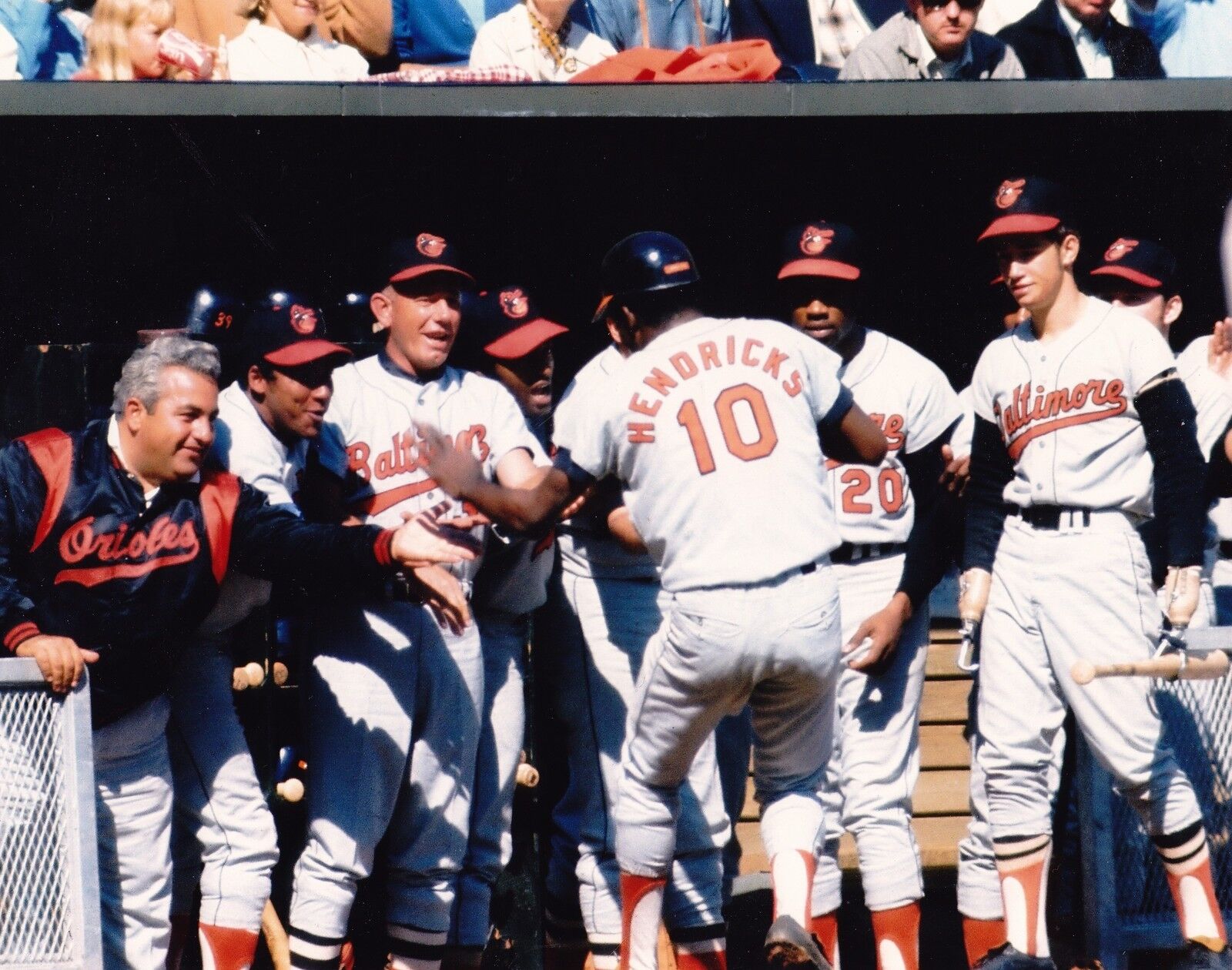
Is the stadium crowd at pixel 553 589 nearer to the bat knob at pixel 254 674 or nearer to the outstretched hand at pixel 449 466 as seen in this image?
the outstretched hand at pixel 449 466

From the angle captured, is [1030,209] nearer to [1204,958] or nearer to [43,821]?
[1204,958]

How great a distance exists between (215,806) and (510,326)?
5.42 ft

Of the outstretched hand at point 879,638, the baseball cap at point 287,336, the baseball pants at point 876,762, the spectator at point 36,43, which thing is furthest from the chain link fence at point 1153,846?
the spectator at point 36,43

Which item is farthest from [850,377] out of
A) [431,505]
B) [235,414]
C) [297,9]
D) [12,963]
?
[12,963]

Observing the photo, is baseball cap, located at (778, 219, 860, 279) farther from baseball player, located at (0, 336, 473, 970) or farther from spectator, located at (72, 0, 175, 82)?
spectator, located at (72, 0, 175, 82)

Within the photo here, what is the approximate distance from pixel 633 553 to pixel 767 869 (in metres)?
1.54

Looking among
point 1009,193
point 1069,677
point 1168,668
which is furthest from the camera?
point 1009,193

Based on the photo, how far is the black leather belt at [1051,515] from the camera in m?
4.54

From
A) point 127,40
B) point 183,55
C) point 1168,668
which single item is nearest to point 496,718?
point 1168,668

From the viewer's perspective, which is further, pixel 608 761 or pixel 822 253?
pixel 822 253

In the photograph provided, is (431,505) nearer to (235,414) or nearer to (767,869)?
(235,414)

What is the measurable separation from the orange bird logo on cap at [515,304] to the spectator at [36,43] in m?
1.56

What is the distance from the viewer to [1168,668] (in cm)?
421

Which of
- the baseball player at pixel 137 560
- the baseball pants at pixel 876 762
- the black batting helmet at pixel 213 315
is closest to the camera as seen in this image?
the baseball player at pixel 137 560
